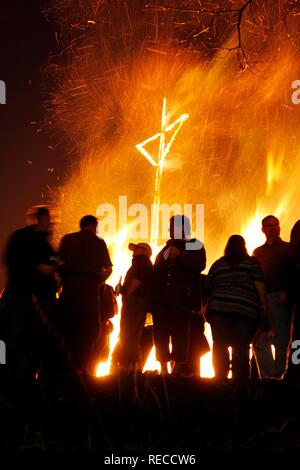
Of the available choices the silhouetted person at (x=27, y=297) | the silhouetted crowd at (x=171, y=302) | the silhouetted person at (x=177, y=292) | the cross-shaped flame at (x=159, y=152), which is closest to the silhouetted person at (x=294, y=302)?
the silhouetted crowd at (x=171, y=302)

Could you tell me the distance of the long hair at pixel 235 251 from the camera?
8.80 metres

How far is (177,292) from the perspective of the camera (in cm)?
915

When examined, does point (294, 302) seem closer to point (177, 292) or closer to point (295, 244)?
point (295, 244)

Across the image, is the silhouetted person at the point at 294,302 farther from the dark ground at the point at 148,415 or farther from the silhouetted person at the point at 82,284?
the dark ground at the point at 148,415

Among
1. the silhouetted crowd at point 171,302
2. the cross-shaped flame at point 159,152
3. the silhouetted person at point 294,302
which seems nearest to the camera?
the silhouetted crowd at point 171,302

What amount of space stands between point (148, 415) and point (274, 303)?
11.8 feet

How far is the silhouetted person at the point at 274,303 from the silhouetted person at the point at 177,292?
698 mm

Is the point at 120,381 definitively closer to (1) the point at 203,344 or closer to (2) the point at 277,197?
(1) the point at 203,344

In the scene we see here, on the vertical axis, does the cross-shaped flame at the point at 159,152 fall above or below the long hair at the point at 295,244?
above

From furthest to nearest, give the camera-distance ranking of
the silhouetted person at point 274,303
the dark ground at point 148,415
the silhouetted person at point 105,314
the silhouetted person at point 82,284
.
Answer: the silhouetted person at point 105,314, the silhouetted person at point 274,303, the silhouetted person at point 82,284, the dark ground at point 148,415

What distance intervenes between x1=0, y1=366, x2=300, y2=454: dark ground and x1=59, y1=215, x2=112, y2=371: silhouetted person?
188 cm
